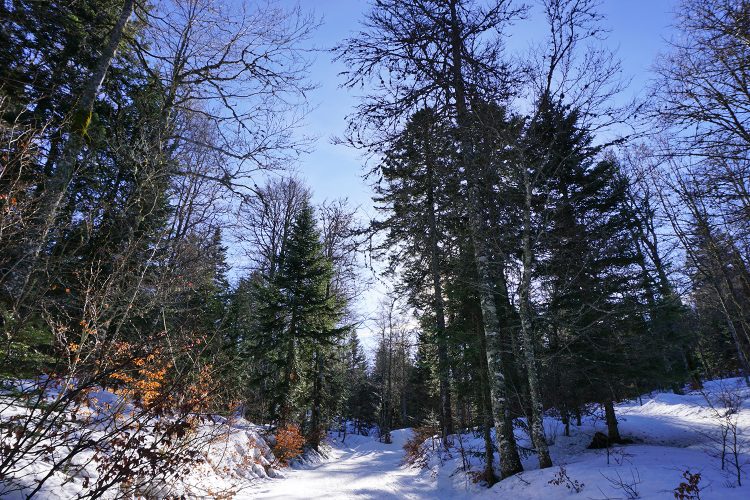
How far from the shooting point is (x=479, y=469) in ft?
29.7

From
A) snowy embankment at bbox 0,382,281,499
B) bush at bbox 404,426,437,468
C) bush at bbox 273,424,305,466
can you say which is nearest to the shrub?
snowy embankment at bbox 0,382,281,499

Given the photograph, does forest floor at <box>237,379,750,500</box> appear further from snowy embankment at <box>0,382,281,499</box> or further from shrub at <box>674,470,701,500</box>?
snowy embankment at <box>0,382,281,499</box>

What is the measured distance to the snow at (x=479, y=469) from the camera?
16.4ft

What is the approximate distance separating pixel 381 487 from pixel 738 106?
11.4m

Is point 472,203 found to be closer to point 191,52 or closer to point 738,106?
point 738,106

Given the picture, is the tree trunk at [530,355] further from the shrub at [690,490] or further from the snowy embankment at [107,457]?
the snowy embankment at [107,457]

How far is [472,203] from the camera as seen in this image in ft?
27.1

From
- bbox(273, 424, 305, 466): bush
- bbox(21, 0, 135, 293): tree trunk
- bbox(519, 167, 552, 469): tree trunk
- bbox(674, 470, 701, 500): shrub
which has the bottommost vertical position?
bbox(273, 424, 305, 466): bush

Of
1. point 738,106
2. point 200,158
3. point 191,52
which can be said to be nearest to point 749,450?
point 738,106

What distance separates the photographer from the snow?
5000mm

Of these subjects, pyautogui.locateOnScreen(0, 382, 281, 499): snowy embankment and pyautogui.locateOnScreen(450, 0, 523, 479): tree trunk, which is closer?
pyautogui.locateOnScreen(0, 382, 281, 499): snowy embankment

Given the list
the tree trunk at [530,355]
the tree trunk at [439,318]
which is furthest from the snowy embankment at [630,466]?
the tree trunk at [439,318]

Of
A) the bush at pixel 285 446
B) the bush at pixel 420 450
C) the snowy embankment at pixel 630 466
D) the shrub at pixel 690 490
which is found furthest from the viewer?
the bush at pixel 420 450

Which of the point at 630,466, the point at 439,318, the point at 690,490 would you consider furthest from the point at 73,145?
the point at 439,318
